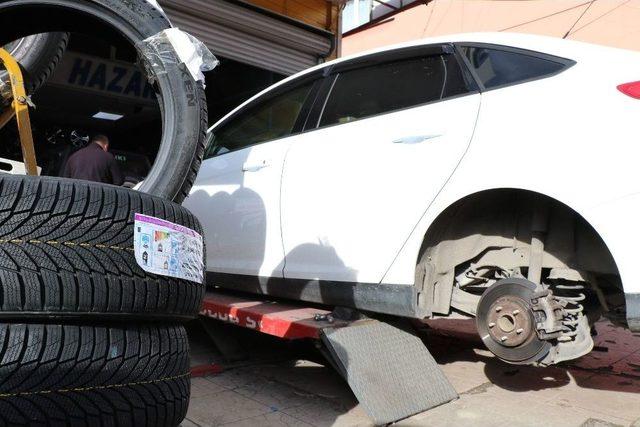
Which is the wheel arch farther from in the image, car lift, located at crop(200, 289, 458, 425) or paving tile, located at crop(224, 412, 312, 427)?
paving tile, located at crop(224, 412, 312, 427)

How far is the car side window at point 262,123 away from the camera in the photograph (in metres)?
3.57

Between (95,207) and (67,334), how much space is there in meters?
0.37

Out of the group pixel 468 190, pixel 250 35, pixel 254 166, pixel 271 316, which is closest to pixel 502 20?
pixel 250 35

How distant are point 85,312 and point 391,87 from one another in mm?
2149

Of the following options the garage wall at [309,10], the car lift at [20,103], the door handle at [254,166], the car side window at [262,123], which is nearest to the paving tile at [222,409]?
the door handle at [254,166]

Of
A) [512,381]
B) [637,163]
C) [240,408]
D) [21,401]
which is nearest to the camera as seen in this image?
[21,401]

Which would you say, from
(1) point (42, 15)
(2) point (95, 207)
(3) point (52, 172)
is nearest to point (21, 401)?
(2) point (95, 207)

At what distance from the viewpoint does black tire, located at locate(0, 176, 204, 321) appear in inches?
55.9

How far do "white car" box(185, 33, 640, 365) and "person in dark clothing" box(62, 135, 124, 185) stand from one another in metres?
1.86

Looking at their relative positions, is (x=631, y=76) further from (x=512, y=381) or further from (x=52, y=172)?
(x=52, y=172)

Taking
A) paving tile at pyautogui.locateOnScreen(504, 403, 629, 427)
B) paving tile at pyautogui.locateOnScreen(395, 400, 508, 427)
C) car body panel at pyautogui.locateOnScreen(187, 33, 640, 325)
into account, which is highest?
car body panel at pyautogui.locateOnScreen(187, 33, 640, 325)

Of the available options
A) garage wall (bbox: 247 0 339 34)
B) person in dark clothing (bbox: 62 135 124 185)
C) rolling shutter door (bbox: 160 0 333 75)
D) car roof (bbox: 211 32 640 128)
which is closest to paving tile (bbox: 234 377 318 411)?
car roof (bbox: 211 32 640 128)

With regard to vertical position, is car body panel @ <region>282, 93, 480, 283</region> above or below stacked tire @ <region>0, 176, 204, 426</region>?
above

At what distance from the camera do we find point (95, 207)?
61.8 inches
